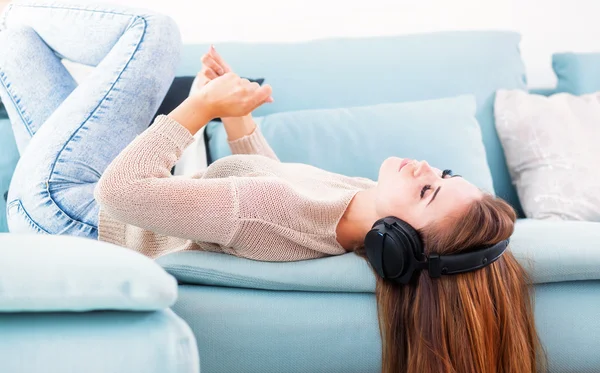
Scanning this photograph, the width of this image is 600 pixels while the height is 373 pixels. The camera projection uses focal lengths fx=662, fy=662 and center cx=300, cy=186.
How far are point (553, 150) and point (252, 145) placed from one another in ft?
3.22

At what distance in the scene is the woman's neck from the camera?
1422 mm

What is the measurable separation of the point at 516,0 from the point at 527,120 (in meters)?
0.92

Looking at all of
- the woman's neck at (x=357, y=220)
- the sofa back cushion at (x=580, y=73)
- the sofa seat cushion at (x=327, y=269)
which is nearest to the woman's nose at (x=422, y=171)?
the woman's neck at (x=357, y=220)

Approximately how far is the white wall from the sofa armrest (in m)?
1.87

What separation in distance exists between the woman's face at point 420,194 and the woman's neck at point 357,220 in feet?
0.09

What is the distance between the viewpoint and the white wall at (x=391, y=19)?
2.71 metres

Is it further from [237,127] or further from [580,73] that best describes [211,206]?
[580,73]

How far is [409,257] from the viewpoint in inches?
48.8

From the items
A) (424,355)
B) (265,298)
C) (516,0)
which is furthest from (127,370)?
(516,0)

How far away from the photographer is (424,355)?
48.2 inches

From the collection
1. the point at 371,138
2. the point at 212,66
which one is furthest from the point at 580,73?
the point at 212,66

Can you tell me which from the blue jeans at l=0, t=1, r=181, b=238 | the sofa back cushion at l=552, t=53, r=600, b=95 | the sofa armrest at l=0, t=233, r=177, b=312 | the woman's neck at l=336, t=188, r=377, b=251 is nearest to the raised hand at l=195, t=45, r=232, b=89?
the blue jeans at l=0, t=1, r=181, b=238

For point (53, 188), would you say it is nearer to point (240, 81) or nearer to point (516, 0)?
point (240, 81)

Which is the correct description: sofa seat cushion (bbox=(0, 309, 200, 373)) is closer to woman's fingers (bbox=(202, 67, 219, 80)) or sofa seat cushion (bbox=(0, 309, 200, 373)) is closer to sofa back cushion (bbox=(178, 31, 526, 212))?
woman's fingers (bbox=(202, 67, 219, 80))
